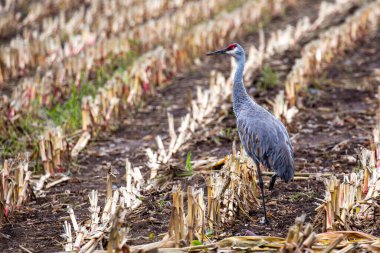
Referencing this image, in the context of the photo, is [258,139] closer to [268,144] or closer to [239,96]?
[268,144]

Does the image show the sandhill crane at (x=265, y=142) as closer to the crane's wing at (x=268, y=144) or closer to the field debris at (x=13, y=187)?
the crane's wing at (x=268, y=144)

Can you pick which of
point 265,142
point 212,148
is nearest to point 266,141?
point 265,142

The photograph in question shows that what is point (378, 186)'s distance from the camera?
5.96 meters

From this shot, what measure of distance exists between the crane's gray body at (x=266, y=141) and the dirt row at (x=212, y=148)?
1.58ft

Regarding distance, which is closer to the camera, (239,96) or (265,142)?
(265,142)

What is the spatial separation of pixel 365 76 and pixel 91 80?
4733 millimetres

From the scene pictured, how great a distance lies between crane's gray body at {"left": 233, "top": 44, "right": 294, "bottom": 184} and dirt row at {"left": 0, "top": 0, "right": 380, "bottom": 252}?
0.48 metres

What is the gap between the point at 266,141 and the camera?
6.16 m

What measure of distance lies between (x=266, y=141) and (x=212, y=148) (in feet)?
7.72

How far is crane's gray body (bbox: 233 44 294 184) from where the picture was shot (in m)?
5.98

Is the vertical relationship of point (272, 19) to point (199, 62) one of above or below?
above

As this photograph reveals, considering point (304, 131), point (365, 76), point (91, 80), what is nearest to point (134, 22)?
point (91, 80)

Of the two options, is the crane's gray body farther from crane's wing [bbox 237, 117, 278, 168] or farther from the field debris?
the field debris

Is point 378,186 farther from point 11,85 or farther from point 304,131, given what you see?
point 11,85
